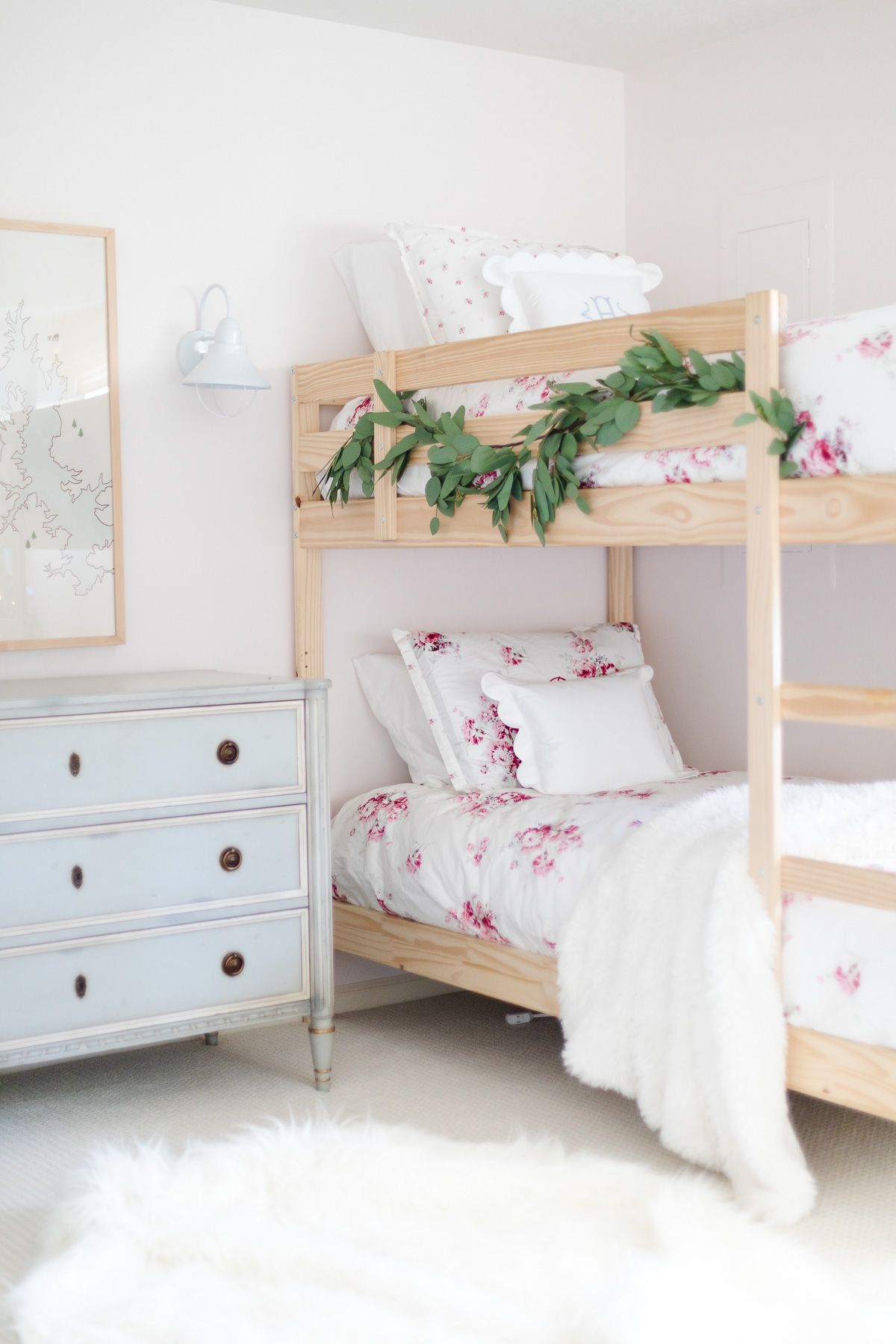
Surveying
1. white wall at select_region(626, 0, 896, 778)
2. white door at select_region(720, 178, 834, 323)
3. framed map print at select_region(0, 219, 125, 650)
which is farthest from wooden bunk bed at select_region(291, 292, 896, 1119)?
white door at select_region(720, 178, 834, 323)

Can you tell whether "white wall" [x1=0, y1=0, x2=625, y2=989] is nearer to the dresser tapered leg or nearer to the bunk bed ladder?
the dresser tapered leg

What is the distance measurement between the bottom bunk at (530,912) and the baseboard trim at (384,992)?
0.21 metres

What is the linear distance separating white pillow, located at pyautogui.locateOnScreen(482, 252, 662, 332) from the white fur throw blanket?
112 cm

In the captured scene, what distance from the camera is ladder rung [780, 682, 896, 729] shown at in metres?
2.10

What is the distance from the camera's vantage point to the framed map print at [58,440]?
300 cm

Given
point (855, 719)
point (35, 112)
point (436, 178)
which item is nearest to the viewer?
point (855, 719)

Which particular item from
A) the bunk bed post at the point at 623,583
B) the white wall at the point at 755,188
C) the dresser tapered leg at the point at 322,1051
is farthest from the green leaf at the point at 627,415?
the bunk bed post at the point at 623,583

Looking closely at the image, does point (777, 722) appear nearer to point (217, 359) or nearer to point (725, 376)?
point (725, 376)

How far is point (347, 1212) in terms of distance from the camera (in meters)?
2.21

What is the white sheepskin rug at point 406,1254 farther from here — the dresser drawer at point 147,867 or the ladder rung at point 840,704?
the ladder rung at point 840,704

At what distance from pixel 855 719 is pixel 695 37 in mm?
2210

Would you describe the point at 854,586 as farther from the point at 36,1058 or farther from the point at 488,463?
the point at 36,1058

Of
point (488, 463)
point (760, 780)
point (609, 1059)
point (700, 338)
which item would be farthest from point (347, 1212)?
point (700, 338)

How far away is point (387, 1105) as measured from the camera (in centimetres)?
281
